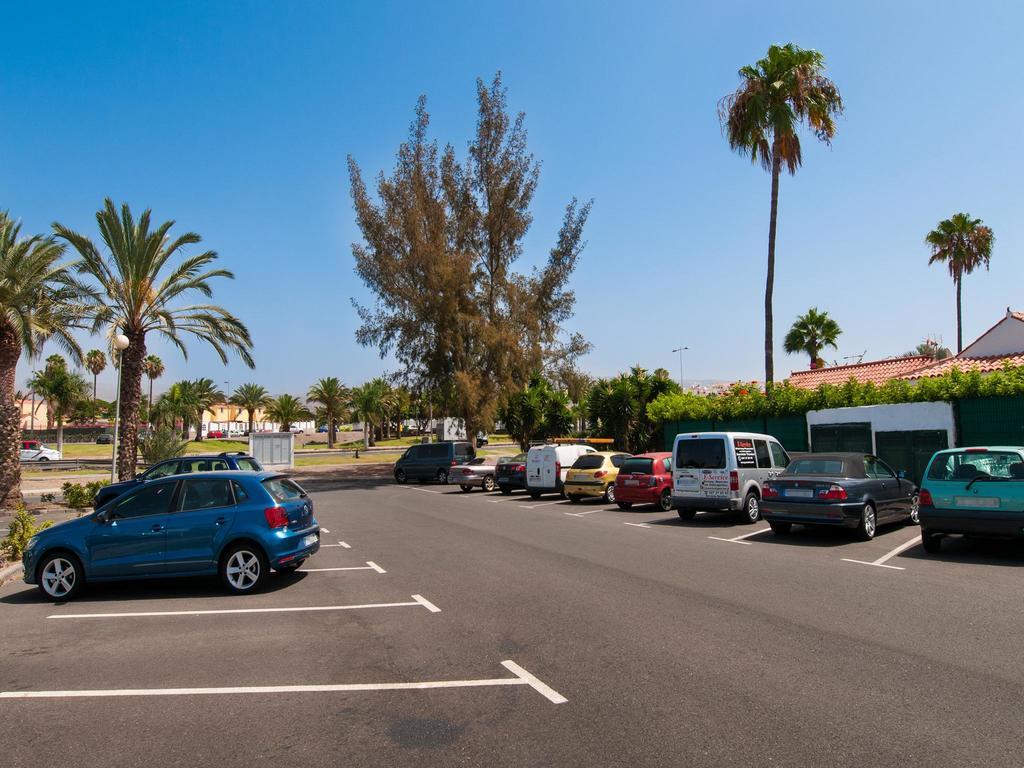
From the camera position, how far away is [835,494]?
1253 cm

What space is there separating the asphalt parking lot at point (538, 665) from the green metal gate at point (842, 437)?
10693 millimetres

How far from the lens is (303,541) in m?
9.61

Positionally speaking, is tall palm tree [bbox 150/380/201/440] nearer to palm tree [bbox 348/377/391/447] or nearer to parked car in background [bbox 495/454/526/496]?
palm tree [bbox 348/377/391/447]

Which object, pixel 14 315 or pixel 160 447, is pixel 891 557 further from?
pixel 160 447

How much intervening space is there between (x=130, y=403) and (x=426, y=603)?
2022 cm

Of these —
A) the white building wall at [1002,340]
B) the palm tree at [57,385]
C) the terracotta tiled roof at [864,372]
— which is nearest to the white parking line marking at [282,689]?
the terracotta tiled roof at [864,372]

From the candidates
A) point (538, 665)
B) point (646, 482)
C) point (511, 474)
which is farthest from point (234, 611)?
point (511, 474)

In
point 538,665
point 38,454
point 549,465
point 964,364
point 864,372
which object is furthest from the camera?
point 38,454

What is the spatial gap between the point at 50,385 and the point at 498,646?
99859mm

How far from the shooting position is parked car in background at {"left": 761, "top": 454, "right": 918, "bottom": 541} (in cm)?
1252

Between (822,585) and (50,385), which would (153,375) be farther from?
(822,585)

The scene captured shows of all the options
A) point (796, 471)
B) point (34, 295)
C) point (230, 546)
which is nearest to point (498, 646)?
point (230, 546)

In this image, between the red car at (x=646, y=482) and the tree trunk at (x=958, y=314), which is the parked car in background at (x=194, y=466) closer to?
the red car at (x=646, y=482)

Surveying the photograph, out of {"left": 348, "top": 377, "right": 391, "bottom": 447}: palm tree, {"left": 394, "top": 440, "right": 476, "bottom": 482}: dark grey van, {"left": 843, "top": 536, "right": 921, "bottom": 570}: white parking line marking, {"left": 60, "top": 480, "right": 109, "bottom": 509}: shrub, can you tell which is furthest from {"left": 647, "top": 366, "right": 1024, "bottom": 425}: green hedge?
{"left": 348, "top": 377, "right": 391, "bottom": 447}: palm tree
